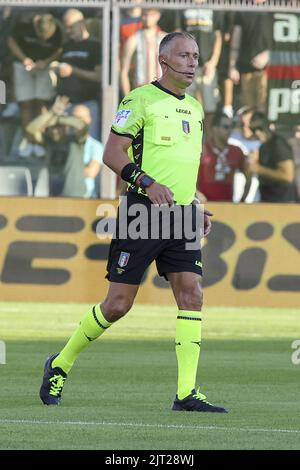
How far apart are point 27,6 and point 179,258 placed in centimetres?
1190

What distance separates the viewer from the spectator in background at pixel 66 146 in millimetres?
20500

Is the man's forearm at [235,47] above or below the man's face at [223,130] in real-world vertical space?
above

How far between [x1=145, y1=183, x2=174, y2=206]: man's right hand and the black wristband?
0.41ft

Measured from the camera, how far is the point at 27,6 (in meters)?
20.7

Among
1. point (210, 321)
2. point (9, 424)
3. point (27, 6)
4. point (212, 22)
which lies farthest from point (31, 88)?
point (9, 424)

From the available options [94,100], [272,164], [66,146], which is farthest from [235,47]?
[66,146]

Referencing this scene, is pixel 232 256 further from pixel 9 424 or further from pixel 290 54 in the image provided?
pixel 9 424

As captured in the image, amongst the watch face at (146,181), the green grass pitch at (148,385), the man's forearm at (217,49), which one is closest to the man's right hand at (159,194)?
the watch face at (146,181)

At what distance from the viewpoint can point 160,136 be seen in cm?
940

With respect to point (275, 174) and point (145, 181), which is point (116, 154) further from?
point (275, 174)

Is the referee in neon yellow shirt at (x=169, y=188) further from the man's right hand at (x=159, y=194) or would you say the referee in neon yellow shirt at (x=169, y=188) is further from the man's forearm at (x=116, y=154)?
the man's right hand at (x=159, y=194)

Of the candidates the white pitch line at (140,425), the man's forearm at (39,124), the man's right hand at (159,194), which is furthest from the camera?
the man's forearm at (39,124)

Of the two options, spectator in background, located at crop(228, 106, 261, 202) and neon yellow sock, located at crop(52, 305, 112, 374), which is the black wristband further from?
spectator in background, located at crop(228, 106, 261, 202)

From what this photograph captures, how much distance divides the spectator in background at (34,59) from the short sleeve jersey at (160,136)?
11179mm
